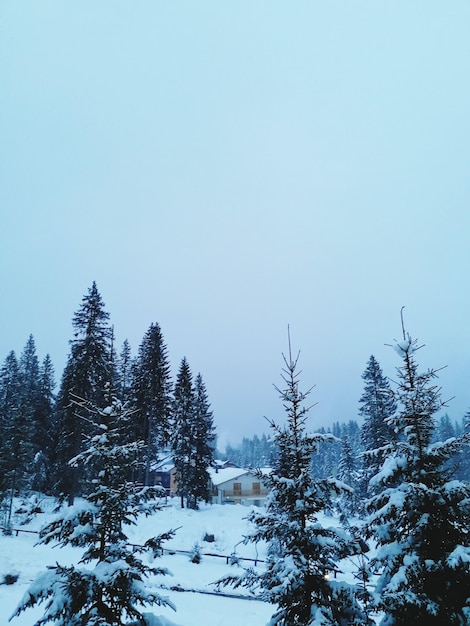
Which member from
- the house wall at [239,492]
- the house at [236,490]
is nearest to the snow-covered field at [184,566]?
the house at [236,490]

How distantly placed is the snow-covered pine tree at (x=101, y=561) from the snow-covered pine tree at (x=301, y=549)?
7.17ft

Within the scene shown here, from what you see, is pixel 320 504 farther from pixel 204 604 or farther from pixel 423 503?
pixel 204 604

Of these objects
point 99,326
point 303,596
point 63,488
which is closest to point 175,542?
point 63,488

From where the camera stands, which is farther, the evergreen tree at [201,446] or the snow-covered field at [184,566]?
the evergreen tree at [201,446]

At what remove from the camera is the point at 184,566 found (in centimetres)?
2498

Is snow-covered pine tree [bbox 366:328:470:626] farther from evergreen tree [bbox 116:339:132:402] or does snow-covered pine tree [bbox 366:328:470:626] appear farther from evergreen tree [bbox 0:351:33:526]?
evergreen tree [bbox 116:339:132:402]

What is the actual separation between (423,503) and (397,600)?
1880mm

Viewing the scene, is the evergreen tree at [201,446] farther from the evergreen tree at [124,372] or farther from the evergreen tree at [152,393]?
the evergreen tree at [124,372]

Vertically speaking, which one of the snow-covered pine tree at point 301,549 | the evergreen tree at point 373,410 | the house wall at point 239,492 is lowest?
the house wall at point 239,492

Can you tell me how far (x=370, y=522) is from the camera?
888cm

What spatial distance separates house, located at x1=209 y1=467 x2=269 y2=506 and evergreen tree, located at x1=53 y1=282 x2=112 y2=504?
96.1ft

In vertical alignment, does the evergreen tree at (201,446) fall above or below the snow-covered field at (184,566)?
above

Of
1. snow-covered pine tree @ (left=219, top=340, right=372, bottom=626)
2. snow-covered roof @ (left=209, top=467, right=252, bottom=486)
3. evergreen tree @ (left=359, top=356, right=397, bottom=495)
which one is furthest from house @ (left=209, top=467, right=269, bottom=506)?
snow-covered pine tree @ (left=219, top=340, right=372, bottom=626)

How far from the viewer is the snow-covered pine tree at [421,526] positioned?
7.87 meters
